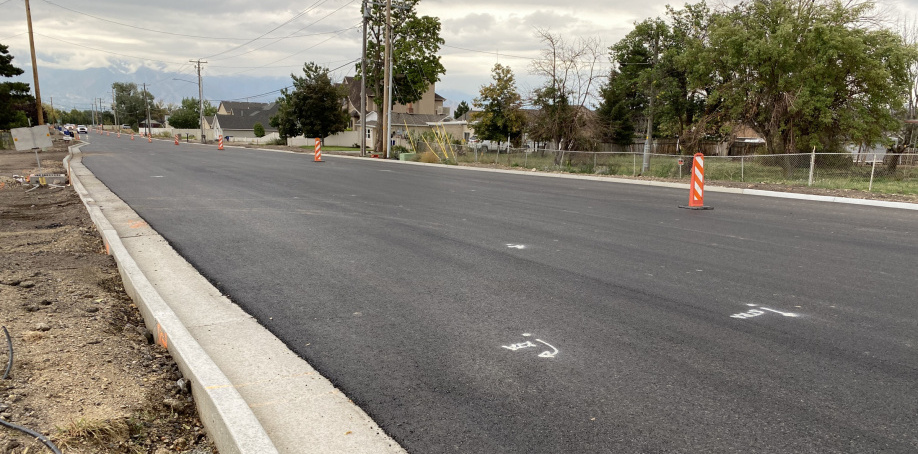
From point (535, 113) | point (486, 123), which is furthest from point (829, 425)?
point (486, 123)

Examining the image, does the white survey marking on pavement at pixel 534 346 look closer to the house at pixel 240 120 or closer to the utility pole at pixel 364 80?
the utility pole at pixel 364 80

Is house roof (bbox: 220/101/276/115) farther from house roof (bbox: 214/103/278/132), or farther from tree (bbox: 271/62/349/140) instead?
tree (bbox: 271/62/349/140)

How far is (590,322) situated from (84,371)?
3.84 m

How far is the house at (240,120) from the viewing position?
97312mm

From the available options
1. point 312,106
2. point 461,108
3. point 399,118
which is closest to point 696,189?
point 312,106

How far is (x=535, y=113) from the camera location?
39688mm

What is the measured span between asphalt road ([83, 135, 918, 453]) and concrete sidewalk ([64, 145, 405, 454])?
6.9 inches

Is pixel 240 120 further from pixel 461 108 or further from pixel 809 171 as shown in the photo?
pixel 809 171

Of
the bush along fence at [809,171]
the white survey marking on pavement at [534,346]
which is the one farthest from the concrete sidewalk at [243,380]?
the bush along fence at [809,171]

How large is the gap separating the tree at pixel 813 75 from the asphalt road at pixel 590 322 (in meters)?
17.8

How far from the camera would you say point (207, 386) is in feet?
11.9

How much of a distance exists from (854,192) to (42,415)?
21.5 m

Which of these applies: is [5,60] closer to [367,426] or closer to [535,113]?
[535,113]

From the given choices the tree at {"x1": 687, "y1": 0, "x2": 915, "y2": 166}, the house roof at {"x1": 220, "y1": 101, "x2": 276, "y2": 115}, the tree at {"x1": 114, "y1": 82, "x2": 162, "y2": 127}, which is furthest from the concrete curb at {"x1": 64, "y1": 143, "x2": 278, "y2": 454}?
the tree at {"x1": 114, "y1": 82, "x2": 162, "y2": 127}
